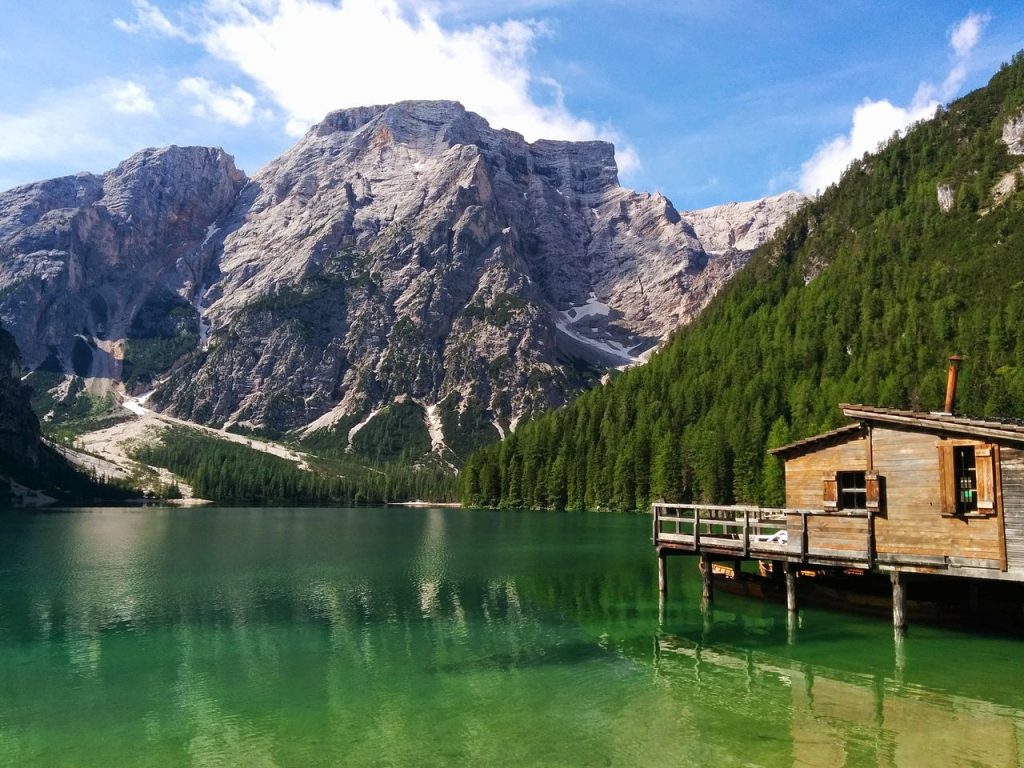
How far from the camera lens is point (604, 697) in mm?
23703

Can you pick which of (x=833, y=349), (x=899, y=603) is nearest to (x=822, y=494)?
(x=899, y=603)

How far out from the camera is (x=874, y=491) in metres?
31.6

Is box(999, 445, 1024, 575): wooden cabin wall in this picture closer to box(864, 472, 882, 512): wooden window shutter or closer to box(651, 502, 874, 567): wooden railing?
box(864, 472, 882, 512): wooden window shutter

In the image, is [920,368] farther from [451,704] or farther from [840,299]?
[451,704]

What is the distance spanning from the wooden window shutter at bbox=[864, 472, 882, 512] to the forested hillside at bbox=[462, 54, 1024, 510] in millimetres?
87604

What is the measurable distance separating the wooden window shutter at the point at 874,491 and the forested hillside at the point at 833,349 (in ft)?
287

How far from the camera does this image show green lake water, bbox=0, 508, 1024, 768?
63.1 ft

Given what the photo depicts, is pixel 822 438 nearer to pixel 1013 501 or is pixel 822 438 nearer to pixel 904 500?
pixel 904 500

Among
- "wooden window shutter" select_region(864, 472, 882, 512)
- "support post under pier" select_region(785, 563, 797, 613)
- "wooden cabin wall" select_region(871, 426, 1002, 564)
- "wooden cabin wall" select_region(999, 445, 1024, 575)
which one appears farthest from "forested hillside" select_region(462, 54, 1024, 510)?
"wooden cabin wall" select_region(999, 445, 1024, 575)

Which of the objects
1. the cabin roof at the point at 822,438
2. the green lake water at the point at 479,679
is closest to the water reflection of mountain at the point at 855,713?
the green lake water at the point at 479,679

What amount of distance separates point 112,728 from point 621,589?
3225 centimetres

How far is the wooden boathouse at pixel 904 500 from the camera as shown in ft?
91.1

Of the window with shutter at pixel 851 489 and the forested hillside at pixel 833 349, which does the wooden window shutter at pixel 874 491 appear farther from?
the forested hillside at pixel 833 349

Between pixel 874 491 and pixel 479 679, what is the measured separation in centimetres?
1891
